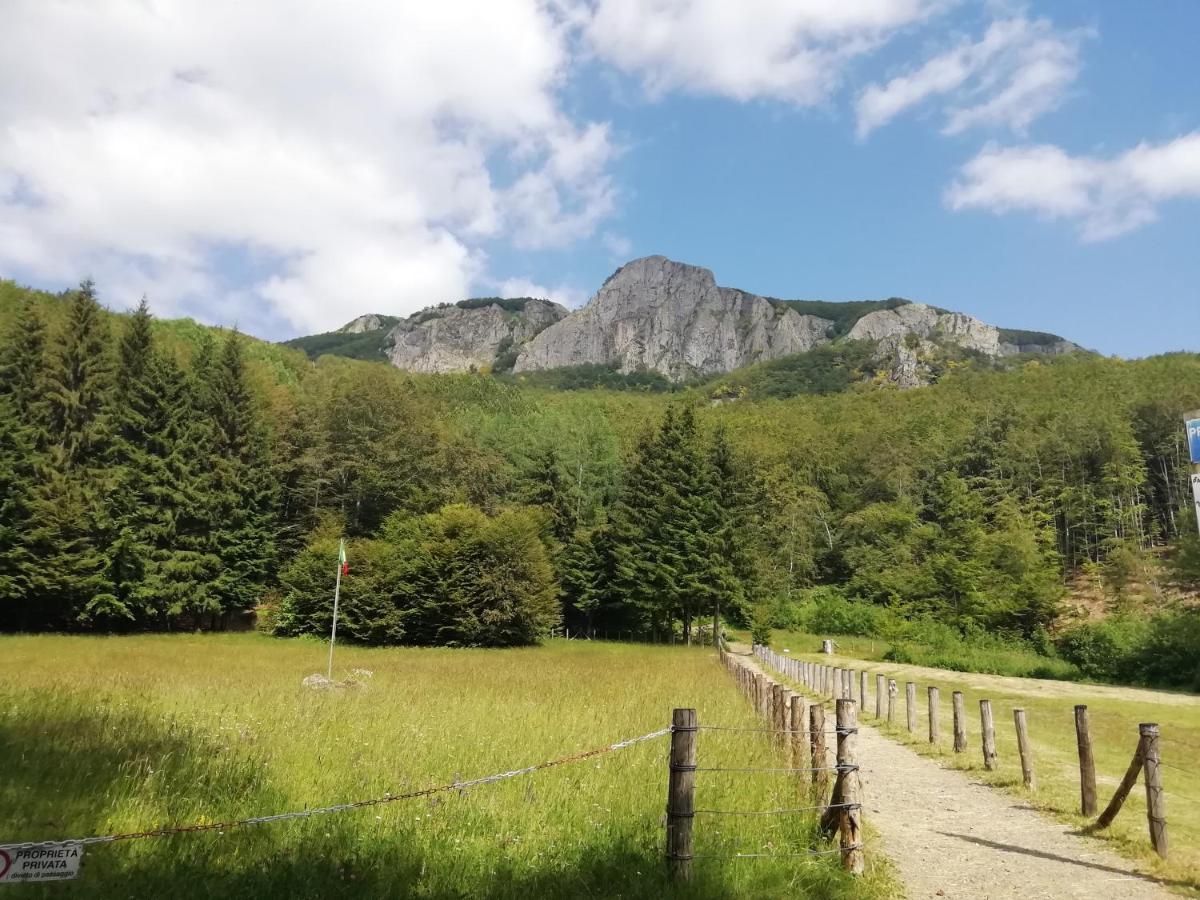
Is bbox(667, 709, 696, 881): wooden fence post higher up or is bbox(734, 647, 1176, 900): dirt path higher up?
bbox(667, 709, 696, 881): wooden fence post

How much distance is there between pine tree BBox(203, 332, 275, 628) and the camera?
145 ft

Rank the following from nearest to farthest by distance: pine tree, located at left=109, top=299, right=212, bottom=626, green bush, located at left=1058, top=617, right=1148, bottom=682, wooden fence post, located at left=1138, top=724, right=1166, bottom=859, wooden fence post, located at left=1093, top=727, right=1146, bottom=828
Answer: wooden fence post, located at left=1138, top=724, right=1166, bottom=859, wooden fence post, located at left=1093, top=727, right=1146, bottom=828, green bush, located at left=1058, top=617, right=1148, bottom=682, pine tree, located at left=109, top=299, right=212, bottom=626

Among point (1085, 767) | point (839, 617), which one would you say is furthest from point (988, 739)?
point (839, 617)

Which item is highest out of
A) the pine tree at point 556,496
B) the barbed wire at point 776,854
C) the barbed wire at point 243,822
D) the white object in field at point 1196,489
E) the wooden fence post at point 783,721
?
the pine tree at point 556,496

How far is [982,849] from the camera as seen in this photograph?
280 inches

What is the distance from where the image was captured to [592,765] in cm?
836

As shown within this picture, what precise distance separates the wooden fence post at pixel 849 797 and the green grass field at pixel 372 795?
16 centimetres

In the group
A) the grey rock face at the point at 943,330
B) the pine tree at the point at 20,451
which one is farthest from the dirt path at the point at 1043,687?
the grey rock face at the point at 943,330

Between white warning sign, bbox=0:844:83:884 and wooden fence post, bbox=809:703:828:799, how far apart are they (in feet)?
20.2

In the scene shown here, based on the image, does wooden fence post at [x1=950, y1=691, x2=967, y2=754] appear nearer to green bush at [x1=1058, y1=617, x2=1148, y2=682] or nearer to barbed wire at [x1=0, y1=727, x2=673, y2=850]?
barbed wire at [x1=0, y1=727, x2=673, y2=850]

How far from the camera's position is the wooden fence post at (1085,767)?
8250 millimetres

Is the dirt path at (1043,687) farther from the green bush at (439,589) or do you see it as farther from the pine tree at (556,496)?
the pine tree at (556,496)

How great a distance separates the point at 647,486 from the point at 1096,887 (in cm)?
4770

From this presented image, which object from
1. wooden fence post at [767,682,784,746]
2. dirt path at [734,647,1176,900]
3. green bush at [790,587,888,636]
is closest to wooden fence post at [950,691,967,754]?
dirt path at [734,647,1176,900]
